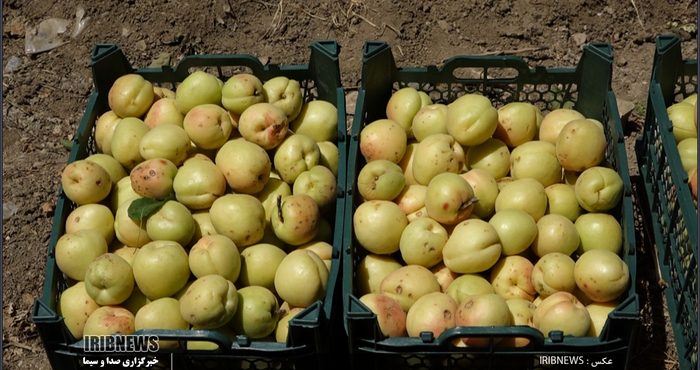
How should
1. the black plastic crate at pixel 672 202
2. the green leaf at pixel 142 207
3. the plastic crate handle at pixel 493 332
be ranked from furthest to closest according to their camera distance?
1. the green leaf at pixel 142 207
2. the black plastic crate at pixel 672 202
3. the plastic crate handle at pixel 493 332

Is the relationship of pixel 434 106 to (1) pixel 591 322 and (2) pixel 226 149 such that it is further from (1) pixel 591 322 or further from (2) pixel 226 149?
(1) pixel 591 322

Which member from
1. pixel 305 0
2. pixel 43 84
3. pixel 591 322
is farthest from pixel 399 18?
pixel 591 322

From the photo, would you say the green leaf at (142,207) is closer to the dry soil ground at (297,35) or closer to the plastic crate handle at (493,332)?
the plastic crate handle at (493,332)

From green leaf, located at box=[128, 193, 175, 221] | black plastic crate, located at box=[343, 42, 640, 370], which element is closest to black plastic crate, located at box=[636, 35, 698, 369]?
black plastic crate, located at box=[343, 42, 640, 370]

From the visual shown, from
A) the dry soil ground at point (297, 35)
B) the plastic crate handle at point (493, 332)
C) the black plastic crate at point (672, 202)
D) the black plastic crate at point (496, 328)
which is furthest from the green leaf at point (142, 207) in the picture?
the black plastic crate at point (672, 202)

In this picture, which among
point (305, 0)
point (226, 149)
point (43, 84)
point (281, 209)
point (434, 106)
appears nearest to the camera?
point (281, 209)

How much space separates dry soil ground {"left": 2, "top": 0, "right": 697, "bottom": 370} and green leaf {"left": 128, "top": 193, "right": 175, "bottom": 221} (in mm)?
1727

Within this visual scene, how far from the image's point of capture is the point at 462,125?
11.6ft

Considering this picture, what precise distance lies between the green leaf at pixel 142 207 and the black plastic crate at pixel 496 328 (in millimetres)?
935

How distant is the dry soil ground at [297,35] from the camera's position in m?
5.07

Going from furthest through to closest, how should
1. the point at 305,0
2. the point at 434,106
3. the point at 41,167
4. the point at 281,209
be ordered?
the point at 305,0 → the point at 41,167 → the point at 434,106 → the point at 281,209

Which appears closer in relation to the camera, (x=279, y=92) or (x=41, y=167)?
(x=279, y=92)

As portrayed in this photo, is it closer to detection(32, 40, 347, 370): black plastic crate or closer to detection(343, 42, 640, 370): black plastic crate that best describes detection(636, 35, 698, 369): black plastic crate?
detection(343, 42, 640, 370): black plastic crate

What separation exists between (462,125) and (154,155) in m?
1.62
